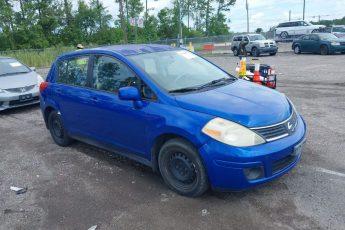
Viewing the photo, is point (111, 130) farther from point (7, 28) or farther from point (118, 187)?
point (7, 28)

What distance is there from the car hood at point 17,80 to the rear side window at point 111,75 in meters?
5.14

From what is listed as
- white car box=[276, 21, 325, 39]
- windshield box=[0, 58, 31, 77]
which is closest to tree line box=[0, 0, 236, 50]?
white car box=[276, 21, 325, 39]

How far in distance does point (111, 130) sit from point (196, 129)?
1.55 m

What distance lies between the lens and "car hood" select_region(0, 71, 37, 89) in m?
9.43

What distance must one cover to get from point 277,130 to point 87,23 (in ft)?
187

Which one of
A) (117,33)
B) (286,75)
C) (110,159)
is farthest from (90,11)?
(110,159)

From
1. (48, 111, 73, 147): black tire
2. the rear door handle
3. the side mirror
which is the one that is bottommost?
(48, 111, 73, 147): black tire

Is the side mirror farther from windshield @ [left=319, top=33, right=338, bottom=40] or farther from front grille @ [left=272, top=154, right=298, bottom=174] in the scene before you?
windshield @ [left=319, top=33, right=338, bottom=40]

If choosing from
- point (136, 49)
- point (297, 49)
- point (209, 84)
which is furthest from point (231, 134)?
point (297, 49)

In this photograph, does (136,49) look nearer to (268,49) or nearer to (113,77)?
(113,77)

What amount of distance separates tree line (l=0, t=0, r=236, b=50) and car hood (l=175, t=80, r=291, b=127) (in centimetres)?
3322

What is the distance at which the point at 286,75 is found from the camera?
14312 mm

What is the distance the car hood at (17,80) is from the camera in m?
9.43

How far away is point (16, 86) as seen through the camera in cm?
947
